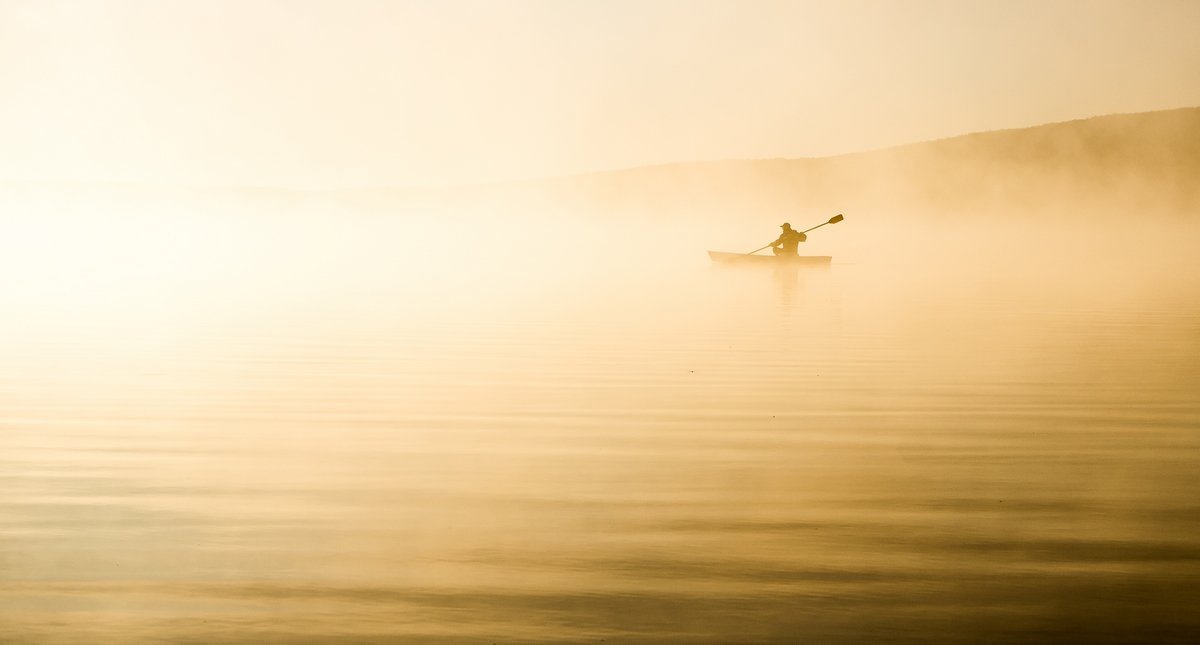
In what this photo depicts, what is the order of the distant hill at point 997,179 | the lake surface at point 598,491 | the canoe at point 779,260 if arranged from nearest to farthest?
the lake surface at point 598,491, the canoe at point 779,260, the distant hill at point 997,179

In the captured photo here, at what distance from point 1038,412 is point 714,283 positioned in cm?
1076

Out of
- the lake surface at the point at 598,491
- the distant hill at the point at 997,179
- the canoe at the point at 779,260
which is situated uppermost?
the distant hill at the point at 997,179

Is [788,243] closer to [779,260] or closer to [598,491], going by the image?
[779,260]

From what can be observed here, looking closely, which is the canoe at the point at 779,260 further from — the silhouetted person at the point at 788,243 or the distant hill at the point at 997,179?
the distant hill at the point at 997,179

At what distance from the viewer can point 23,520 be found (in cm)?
330

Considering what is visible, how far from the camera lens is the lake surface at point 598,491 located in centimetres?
261

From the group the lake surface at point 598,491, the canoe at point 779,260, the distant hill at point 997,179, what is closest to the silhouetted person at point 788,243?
the canoe at point 779,260

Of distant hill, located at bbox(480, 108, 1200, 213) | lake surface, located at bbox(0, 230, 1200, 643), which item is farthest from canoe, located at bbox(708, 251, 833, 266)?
distant hill, located at bbox(480, 108, 1200, 213)

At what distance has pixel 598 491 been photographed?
3.68 m

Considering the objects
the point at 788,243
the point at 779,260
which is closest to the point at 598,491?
the point at 779,260

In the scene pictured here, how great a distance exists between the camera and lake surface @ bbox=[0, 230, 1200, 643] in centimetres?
261

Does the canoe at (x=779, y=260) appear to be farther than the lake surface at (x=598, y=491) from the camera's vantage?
Yes

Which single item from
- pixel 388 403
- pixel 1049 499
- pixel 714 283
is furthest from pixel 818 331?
pixel 714 283

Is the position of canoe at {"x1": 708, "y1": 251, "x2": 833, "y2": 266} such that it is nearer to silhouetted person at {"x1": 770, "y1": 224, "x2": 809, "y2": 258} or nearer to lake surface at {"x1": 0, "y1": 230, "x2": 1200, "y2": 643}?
→ silhouetted person at {"x1": 770, "y1": 224, "x2": 809, "y2": 258}
